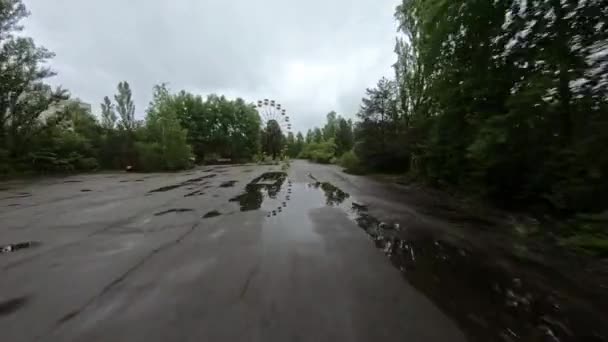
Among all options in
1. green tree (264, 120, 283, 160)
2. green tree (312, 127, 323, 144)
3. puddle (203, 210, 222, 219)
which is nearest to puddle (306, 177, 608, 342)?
puddle (203, 210, 222, 219)

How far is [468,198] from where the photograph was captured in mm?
9312

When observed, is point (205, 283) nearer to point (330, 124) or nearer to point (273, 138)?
point (273, 138)

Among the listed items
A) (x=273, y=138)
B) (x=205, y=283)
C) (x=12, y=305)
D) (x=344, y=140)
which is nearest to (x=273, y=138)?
(x=273, y=138)

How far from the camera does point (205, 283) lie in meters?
3.32

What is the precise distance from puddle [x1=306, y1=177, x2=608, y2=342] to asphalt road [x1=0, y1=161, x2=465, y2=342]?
20cm

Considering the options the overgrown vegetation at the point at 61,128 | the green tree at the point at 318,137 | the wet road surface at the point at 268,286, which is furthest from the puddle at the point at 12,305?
the green tree at the point at 318,137

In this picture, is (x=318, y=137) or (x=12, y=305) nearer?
(x=12, y=305)

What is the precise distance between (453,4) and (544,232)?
5494mm

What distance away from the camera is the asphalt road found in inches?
95.4

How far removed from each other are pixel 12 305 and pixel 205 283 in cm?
171

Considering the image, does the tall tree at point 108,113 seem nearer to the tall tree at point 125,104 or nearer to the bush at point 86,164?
the tall tree at point 125,104

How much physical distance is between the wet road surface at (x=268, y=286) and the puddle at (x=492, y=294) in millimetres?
16

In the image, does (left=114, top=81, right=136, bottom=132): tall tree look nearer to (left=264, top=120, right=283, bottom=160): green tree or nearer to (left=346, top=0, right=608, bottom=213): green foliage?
(left=264, top=120, right=283, bottom=160): green tree

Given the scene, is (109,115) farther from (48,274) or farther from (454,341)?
(454,341)
